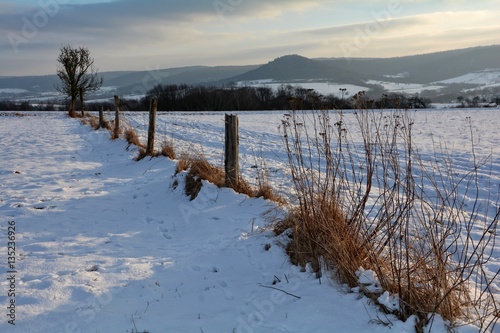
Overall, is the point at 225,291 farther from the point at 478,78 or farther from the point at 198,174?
the point at 478,78

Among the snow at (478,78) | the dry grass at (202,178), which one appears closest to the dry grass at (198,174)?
the dry grass at (202,178)

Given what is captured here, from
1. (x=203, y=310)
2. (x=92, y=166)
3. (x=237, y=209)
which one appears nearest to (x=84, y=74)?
(x=92, y=166)

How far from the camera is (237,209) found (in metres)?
5.93

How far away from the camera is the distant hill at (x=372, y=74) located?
60.6 metres

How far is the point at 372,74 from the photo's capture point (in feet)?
207

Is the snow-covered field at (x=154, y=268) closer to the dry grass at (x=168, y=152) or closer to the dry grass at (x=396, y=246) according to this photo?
the dry grass at (x=396, y=246)

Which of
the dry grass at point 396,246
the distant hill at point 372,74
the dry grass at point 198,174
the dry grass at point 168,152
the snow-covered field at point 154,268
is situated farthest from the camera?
the distant hill at point 372,74

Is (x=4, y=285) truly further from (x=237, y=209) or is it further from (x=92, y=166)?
(x=92, y=166)

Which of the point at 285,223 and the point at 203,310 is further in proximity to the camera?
the point at 285,223

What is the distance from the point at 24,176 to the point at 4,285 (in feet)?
18.1

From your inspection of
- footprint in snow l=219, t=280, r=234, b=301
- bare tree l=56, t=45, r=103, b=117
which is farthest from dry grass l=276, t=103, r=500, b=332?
bare tree l=56, t=45, r=103, b=117

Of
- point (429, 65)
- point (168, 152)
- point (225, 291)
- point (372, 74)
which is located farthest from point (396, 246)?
point (429, 65)

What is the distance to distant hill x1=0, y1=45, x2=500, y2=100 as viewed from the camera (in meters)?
60.6

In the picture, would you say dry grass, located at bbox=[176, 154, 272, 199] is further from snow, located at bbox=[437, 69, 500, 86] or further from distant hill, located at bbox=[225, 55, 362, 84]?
snow, located at bbox=[437, 69, 500, 86]
